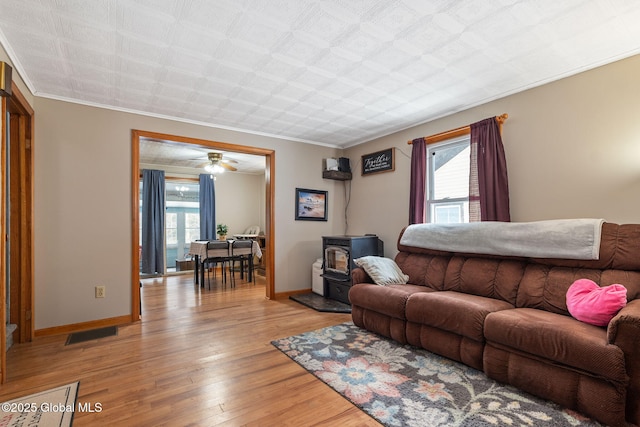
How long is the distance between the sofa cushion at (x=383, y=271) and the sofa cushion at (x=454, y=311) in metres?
0.50

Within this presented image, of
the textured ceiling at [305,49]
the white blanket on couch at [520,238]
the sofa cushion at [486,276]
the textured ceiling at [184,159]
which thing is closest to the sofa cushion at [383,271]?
the white blanket on couch at [520,238]

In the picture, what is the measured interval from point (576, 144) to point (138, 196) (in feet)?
14.6

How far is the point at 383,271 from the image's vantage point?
3.29 m

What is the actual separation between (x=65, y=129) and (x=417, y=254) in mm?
4003

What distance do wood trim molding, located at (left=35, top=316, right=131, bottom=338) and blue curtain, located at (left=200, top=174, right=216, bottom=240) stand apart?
3.93 metres

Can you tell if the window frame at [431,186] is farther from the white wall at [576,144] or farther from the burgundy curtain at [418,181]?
the white wall at [576,144]

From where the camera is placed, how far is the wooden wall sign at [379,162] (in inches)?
172

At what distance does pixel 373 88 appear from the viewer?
9.89 feet

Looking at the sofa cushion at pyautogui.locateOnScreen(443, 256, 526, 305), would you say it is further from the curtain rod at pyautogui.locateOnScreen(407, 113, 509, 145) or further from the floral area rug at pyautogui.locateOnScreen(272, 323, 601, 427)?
the curtain rod at pyautogui.locateOnScreen(407, 113, 509, 145)

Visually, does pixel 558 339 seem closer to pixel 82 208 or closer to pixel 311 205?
pixel 311 205

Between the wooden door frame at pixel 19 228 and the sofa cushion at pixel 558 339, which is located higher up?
the wooden door frame at pixel 19 228

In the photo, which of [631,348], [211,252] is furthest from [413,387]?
[211,252]

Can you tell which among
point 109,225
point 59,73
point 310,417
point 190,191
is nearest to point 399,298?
point 310,417

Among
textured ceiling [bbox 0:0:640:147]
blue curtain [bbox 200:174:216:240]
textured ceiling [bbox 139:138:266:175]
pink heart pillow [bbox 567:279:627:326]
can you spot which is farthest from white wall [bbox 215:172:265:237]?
pink heart pillow [bbox 567:279:627:326]
